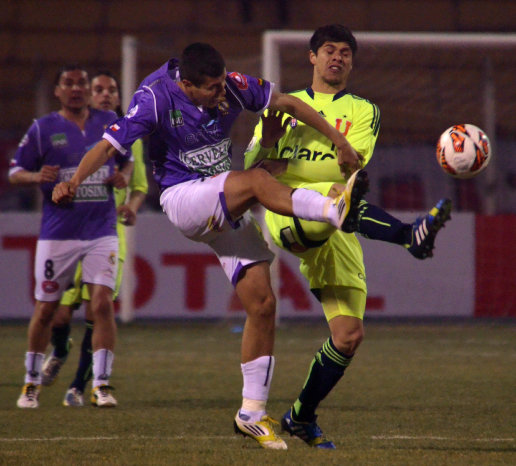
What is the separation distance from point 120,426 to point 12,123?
552 inches

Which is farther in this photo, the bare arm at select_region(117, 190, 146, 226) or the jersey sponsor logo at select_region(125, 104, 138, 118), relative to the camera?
the bare arm at select_region(117, 190, 146, 226)

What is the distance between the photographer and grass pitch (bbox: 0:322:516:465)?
4598 millimetres

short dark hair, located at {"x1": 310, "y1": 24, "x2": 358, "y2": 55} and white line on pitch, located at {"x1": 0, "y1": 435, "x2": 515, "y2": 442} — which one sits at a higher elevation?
short dark hair, located at {"x1": 310, "y1": 24, "x2": 358, "y2": 55}

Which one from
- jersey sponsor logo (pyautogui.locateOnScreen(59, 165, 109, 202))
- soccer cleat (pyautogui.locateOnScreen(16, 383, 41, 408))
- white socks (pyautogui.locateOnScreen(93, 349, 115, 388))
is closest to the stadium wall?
jersey sponsor logo (pyautogui.locateOnScreen(59, 165, 109, 202))

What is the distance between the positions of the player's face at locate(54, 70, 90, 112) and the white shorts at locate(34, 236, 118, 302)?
927mm

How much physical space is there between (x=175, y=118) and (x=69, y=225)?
7.13ft

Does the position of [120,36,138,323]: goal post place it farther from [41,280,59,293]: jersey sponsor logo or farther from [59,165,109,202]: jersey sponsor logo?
[41,280,59,293]: jersey sponsor logo

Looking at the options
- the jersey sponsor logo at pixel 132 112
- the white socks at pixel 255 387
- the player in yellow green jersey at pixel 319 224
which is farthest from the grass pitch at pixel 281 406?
the jersey sponsor logo at pixel 132 112

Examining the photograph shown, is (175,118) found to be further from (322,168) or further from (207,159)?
(322,168)

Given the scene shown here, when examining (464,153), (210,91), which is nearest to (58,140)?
(210,91)

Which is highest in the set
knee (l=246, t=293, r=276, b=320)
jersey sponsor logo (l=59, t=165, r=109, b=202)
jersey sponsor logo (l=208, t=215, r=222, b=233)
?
jersey sponsor logo (l=59, t=165, r=109, b=202)

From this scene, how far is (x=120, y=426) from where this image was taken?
5.61 metres

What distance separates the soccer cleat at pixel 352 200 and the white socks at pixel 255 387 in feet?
2.92

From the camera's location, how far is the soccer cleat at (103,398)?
21.0 ft
